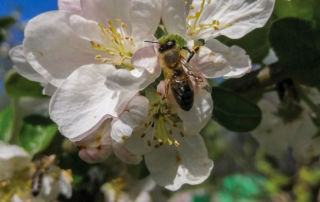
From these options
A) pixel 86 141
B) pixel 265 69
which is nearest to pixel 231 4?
pixel 265 69

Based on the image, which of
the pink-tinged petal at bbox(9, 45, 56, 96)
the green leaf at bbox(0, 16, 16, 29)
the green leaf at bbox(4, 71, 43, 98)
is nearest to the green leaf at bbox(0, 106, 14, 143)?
the green leaf at bbox(4, 71, 43, 98)

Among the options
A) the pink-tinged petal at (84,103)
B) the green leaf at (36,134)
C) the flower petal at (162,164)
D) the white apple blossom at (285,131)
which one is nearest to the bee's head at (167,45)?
the pink-tinged petal at (84,103)

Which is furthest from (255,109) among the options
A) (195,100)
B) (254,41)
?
(195,100)

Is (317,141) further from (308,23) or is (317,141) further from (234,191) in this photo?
(234,191)

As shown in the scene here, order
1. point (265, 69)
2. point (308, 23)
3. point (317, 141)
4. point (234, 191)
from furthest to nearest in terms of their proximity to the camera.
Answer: point (234, 191)
point (317, 141)
point (265, 69)
point (308, 23)

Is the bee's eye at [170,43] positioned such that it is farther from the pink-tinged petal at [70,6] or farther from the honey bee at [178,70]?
the pink-tinged petal at [70,6]
